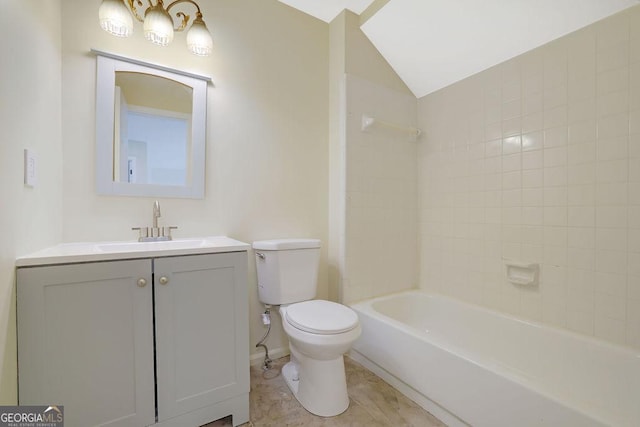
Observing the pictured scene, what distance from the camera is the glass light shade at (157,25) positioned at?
136 cm

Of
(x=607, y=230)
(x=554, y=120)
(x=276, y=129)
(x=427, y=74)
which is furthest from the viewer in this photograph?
(x=427, y=74)

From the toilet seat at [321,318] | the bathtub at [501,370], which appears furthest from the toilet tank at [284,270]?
the bathtub at [501,370]

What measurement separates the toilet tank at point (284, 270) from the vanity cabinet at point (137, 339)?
0.40 m

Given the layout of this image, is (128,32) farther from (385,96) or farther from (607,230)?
(607,230)

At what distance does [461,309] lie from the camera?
197 centimetres

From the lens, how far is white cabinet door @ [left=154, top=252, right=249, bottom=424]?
113 cm

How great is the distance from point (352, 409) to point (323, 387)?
0.20 metres

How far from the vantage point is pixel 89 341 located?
101 cm

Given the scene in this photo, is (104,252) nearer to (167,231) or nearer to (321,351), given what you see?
(167,231)

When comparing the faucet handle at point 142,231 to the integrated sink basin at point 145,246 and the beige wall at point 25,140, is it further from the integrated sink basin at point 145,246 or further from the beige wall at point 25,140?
the beige wall at point 25,140

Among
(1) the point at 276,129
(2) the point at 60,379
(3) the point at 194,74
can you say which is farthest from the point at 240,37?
(2) the point at 60,379

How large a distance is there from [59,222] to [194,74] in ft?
3.33

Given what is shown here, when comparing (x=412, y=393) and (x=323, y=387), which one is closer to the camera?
(x=323, y=387)

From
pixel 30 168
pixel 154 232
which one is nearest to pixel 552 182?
pixel 154 232
